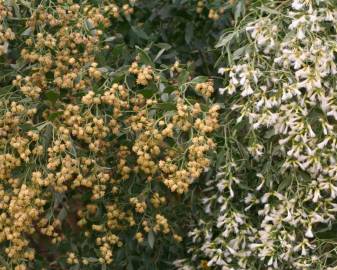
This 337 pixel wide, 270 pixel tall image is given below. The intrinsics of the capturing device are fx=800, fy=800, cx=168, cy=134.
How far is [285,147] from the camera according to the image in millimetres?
3578

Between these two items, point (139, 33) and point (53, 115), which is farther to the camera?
point (139, 33)

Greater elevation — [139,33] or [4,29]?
[4,29]

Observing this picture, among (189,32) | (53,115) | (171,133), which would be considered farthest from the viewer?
(189,32)

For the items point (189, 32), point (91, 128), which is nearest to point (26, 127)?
point (91, 128)

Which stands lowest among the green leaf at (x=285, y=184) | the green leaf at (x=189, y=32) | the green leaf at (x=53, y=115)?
the green leaf at (x=285, y=184)

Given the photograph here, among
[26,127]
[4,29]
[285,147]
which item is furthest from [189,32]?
[26,127]

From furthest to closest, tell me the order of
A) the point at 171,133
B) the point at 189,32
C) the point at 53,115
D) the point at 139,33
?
the point at 189,32 < the point at 139,33 < the point at 53,115 < the point at 171,133

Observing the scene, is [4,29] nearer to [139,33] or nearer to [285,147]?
[139,33]

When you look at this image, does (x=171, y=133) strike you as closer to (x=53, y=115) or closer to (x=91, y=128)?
(x=91, y=128)

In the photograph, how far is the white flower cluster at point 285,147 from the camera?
341 centimetres

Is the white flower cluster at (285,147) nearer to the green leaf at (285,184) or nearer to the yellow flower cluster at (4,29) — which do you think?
the green leaf at (285,184)

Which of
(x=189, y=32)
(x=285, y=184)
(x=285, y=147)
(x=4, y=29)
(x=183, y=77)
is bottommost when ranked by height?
(x=285, y=184)

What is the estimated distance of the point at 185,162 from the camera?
11.3 ft

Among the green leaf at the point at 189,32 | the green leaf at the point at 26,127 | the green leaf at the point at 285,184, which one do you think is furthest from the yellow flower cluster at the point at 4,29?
the green leaf at the point at 285,184
